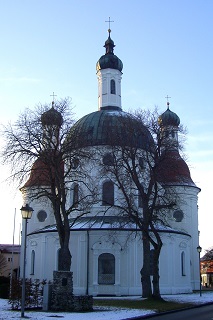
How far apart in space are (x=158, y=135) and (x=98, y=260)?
13315 mm

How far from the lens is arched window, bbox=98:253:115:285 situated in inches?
1515

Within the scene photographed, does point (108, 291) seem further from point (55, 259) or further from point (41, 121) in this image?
point (41, 121)

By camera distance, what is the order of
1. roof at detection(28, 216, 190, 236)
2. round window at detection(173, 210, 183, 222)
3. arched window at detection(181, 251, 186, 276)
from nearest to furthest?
roof at detection(28, 216, 190, 236) → arched window at detection(181, 251, 186, 276) → round window at detection(173, 210, 183, 222)

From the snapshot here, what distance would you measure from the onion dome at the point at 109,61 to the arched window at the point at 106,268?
22.4 m

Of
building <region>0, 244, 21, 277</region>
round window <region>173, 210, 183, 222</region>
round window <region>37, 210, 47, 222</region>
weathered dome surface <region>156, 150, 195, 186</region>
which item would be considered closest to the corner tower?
round window <region>37, 210, 47, 222</region>

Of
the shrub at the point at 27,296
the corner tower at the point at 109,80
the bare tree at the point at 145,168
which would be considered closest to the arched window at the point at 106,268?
the bare tree at the point at 145,168

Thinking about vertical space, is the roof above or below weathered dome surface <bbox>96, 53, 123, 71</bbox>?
below

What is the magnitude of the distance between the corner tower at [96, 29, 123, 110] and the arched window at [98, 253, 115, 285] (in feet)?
57.9

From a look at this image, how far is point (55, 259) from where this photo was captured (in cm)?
4041

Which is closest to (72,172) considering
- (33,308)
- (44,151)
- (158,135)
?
(44,151)

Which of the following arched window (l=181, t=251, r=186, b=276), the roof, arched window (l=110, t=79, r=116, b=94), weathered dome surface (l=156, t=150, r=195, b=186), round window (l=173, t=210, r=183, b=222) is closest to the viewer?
weathered dome surface (l=156, t=150, r=195, b=186)

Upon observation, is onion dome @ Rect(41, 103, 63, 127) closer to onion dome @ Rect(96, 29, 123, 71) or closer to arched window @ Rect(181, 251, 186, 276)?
arched window @ Rect(181, 251, 186, 276)

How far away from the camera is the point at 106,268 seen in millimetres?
39000

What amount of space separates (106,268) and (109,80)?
863 inches
